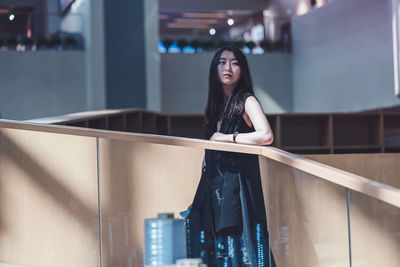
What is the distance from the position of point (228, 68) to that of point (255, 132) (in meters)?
0.34

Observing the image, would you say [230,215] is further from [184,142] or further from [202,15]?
[202,15]

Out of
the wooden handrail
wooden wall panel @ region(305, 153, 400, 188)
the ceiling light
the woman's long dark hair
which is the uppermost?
the ceiling light

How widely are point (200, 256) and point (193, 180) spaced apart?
0.92 ft

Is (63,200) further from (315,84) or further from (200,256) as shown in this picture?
(315,84)

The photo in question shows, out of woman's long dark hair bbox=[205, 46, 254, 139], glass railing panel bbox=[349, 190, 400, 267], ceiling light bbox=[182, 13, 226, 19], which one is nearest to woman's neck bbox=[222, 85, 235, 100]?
woman's long dark hair bbox=[205, 46, 254, 139]

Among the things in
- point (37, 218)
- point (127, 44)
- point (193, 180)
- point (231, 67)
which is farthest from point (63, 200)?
point (127, 44)

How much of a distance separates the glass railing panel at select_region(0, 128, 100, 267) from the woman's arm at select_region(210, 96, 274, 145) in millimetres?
526

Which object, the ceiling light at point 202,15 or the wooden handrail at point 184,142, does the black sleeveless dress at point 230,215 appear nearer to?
the wooden handrail at point 184,142

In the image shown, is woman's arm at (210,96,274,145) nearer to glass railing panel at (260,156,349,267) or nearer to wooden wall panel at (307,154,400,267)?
glass railing panel at (260,156,349,267)

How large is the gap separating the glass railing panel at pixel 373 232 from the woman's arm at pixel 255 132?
0.64 metres

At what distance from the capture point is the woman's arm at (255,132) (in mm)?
2227

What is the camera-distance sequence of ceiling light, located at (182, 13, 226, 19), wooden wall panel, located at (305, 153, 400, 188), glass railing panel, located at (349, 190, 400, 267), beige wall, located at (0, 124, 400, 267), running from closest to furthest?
glass railing panel, located at (349, 190, 400, 267)
beige wall, located at (0, 124, 400, 267)
wooden wall panel, located at (305, 153, 400, 188)
ceiling light, located at (182, 13, 226, 19)

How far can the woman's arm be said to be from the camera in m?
2.23

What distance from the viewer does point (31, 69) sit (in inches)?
442
